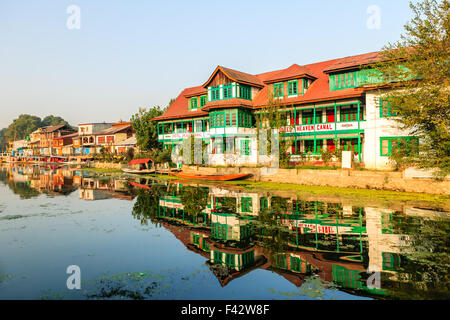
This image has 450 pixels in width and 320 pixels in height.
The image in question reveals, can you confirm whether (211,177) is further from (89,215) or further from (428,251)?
(428,251)

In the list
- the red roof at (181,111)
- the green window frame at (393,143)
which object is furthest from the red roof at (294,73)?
the green window frame at (393,143)

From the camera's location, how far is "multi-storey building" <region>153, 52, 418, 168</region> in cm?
2756

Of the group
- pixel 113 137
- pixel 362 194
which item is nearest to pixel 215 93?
pixel 362 194

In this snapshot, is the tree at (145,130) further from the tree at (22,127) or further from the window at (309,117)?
the tree at (22,127)

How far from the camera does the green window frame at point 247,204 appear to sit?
57.8 feet


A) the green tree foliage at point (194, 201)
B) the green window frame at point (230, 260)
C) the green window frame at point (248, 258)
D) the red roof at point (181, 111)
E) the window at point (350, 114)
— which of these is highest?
the red roof at point (181, 111)

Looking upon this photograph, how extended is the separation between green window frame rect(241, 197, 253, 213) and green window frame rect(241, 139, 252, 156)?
1538 cm

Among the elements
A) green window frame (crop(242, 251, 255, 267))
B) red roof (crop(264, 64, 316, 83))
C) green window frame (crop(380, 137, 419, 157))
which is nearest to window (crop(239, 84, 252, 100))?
red roof (crop(264, 64, 316, 83))

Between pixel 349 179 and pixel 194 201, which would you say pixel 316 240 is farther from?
pixel 349 179

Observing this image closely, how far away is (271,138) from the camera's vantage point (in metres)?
31.0

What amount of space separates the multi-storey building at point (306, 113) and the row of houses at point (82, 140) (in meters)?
32.8

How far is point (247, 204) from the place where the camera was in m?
19.2
